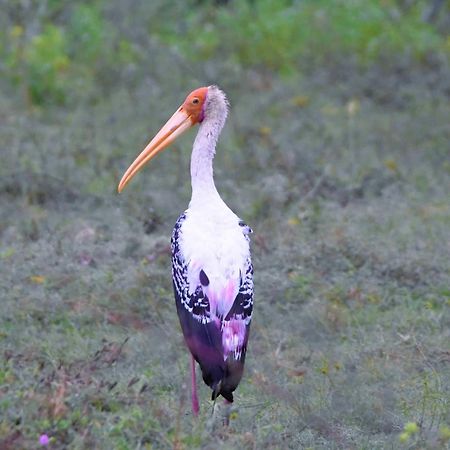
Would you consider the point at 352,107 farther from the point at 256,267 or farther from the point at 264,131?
the point at 256,267

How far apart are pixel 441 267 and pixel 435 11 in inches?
256

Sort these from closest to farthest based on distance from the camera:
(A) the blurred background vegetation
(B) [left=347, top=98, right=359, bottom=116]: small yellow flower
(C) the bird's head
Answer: (C) the bird's head, (B) [left=347, top=98, right=359, bottom=116]: small yellow flower, (A) the blurred background vegetation

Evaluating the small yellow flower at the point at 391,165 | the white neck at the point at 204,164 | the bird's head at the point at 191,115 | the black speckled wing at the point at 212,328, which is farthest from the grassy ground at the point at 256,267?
the bird's head at the point at 191,115

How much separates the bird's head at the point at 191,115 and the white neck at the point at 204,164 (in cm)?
6

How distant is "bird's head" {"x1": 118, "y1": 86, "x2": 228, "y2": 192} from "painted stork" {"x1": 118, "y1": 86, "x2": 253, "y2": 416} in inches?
16.6

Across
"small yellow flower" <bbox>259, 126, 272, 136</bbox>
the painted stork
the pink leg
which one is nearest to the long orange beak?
the painted stork

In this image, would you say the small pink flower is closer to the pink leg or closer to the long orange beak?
the pink leg

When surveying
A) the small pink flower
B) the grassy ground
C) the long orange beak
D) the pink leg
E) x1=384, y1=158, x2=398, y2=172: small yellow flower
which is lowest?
x1=384, y1=158, x2=398, y2=172: small yellow flower

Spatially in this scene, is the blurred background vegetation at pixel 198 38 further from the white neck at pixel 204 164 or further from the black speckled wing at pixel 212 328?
the black speckled wing at pixel 212 328

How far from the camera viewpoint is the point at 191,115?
581 cm

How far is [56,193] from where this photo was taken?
8.27 m

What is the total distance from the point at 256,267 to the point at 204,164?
1.55 meters

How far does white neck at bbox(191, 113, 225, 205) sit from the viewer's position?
17.6 feet

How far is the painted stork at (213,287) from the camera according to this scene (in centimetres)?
488
